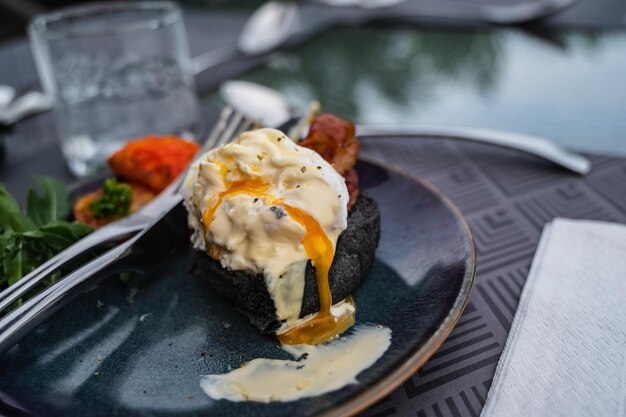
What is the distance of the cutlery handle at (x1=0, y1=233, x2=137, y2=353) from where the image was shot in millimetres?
1017

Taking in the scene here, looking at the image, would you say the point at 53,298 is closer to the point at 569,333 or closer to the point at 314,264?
the point at 314,264

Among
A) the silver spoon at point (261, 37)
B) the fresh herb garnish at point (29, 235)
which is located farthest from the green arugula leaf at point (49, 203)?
the silver spoon at point (261, 37)

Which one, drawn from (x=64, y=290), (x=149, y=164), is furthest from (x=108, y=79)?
(x=64, y=290)

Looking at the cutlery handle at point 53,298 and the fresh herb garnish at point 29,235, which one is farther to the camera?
the fresh herb garnish at point 29,235

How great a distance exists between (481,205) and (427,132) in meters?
0.40

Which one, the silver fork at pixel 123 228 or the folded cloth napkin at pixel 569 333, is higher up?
the silver fork at pixel 123 228

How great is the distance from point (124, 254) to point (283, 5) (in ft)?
7.86

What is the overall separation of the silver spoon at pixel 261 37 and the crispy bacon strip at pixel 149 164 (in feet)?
4.06

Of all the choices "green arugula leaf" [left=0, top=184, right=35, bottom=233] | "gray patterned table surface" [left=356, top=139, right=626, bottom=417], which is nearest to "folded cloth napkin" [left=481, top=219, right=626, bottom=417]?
"gray patterned table surface" [left=356, top=139, right=626, bottom=417]

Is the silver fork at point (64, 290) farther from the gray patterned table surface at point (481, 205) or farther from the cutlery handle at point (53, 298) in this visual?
the gray patterned table surface at point (481, 205)

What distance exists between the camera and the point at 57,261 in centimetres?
118

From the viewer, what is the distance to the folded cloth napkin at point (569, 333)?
92 centimetres

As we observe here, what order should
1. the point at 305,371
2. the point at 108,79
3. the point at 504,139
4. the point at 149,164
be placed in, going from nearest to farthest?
1. the point at 305,371
2. the point at 149,164
3. the point at 504,139
4. the point at 108,79

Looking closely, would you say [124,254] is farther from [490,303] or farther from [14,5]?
[14,5]
